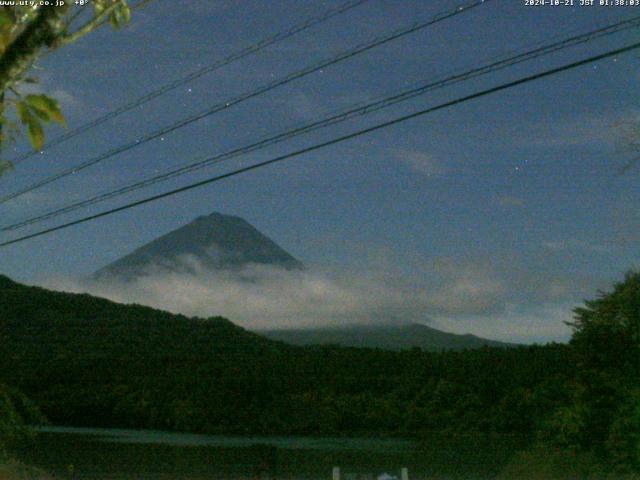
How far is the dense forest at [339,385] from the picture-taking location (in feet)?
51.3

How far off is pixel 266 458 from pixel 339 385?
4.34 m

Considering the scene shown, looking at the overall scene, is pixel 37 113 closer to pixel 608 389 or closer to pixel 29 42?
pixel 29 42

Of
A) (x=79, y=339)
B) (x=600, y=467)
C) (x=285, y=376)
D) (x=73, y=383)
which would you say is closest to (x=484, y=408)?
(x=600, y=467)

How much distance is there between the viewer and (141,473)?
16719 millimetres

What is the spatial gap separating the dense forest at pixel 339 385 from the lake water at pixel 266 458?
0.97m

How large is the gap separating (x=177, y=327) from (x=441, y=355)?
36.4 ft

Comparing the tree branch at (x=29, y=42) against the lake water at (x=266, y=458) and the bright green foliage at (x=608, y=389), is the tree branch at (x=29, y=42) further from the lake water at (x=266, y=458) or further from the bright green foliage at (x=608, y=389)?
the bright green foliage at (x=608, y=389)

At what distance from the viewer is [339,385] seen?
19531 millimetres

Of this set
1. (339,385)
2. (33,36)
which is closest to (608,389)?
(339,385)

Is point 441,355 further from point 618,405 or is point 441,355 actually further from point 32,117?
point 32,117

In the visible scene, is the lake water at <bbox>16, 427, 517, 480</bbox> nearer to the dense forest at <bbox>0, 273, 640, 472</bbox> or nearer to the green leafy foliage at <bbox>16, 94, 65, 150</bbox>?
the dense forest at <bbox>0, 273, 640, 472</bbox>

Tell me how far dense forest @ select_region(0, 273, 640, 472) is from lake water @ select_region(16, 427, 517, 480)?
97 cm

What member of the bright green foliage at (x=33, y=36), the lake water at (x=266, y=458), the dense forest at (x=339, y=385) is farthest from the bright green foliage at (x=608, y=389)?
the bright green foliage at (x=33, y=36)

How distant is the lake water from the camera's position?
1573cm
